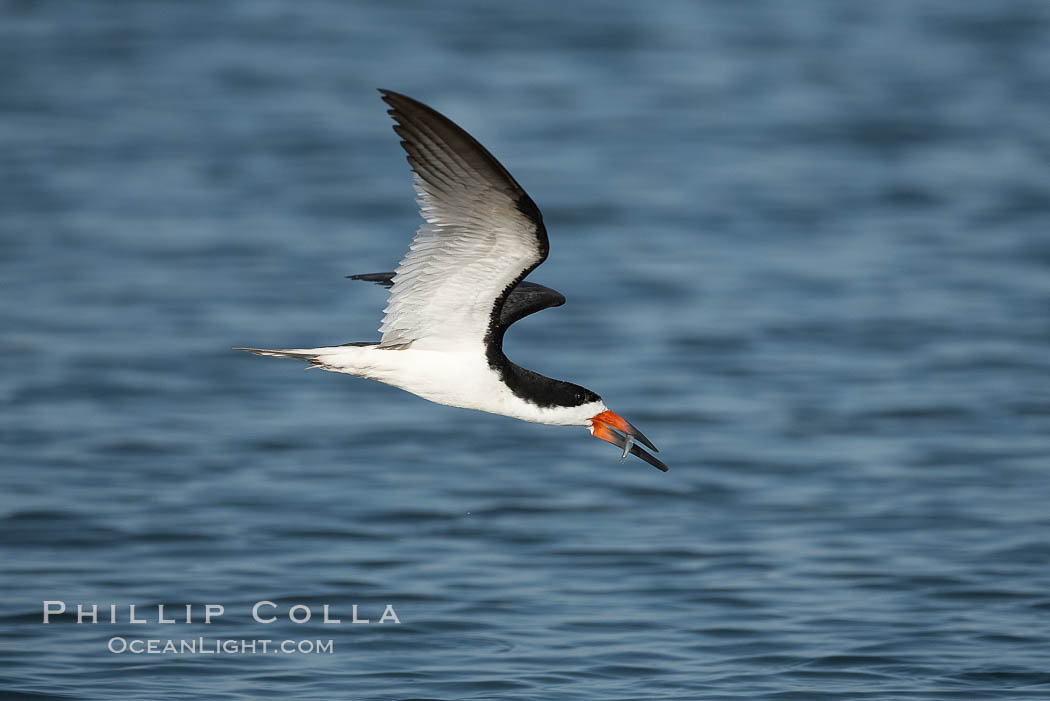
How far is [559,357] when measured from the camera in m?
13.1

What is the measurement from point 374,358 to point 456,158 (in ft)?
3.90

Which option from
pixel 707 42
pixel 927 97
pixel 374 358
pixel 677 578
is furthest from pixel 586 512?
pixel 707 42

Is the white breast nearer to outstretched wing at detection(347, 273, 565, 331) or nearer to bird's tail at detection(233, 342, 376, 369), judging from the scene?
bird's tail at detection(233, 342, 376, 369)

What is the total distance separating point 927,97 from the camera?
20.8 m

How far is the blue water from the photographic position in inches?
327

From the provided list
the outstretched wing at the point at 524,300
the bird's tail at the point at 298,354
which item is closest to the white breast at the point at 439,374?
the bird's tail at the point at 298,354

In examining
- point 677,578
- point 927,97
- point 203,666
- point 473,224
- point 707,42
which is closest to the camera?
point 473,224

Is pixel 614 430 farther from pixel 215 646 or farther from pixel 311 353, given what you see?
pixel 215 646

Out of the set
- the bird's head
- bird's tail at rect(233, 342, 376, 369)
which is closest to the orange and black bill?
the bird's head

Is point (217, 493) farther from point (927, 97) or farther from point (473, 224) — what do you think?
point (927, 97)

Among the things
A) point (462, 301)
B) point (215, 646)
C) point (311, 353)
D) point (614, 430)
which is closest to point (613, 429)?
point (614, 430)

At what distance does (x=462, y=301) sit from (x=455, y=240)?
39 cm

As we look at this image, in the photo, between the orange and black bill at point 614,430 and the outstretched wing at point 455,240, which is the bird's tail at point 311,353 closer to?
the outstretched wing at point 455,240

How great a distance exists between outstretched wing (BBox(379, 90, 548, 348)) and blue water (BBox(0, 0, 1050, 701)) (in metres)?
1.92
